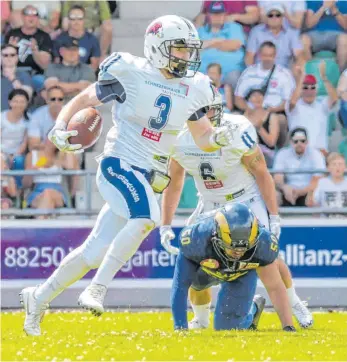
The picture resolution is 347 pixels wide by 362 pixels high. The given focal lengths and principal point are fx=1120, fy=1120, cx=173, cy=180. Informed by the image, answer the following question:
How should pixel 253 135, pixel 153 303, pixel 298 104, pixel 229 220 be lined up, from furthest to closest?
pixel 298 104 → pixel 153 303 → pixel 253 135 → pixel 229 220

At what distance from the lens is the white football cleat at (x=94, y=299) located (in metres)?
7.16

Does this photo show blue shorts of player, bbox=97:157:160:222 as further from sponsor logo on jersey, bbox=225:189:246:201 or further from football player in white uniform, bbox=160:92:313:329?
sponsor logo on jersey, bbox=225:189:246:201

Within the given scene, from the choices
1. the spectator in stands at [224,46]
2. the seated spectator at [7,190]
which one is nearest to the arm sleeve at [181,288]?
the seated spectator at [7,190]

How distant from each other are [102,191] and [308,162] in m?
5.20

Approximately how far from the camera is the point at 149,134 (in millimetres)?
7746

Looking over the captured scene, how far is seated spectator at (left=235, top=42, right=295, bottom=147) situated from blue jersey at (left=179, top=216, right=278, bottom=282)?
17.8 feet

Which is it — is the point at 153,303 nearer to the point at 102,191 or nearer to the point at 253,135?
the point at 253,135

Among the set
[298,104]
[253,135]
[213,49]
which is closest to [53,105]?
[213,49]

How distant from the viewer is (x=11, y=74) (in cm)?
1364

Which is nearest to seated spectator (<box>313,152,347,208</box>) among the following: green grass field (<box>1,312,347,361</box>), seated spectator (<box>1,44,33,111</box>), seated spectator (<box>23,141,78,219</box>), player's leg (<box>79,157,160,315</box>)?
seated spectator (<box>23,141,78,219</box>)

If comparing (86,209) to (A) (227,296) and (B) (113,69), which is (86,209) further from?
(B) (113,69)

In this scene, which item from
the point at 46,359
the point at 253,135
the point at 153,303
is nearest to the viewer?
the point at 46,359

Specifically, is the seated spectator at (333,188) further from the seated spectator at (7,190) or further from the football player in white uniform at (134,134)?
the football player in white uniform at (134,134)

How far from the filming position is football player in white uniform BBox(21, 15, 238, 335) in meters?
7.44
